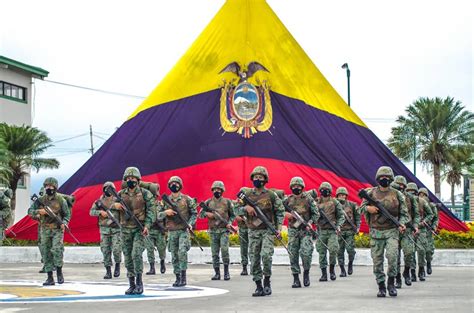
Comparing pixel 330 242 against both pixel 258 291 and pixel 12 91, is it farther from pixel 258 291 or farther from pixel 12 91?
pixel 12 91

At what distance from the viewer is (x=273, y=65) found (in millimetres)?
33125

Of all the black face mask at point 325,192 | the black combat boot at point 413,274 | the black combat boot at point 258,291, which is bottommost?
the black combat boot at point 413,274

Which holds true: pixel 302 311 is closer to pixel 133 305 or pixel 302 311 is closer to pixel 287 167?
pixel 133 305

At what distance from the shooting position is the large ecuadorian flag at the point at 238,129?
1241 inches

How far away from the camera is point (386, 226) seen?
618 inches

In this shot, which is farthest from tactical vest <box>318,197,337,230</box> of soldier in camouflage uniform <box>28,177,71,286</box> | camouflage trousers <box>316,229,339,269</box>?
soldier in camouflage uniform <box>28,177,71,286</box>

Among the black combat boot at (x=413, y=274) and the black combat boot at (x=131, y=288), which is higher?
the black combat boot at (x=131, y=288)

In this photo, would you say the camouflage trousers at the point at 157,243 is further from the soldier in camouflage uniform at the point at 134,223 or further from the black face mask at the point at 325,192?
the soldier in camouflage uniform at the point at 134,223

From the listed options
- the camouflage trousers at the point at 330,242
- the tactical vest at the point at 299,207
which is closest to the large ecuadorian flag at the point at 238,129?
the camouflage trousers at the point at 330,242

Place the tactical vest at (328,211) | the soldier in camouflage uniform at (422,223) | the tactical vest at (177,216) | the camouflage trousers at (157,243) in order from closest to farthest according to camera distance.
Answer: the tactical vest at (177,216) → the soldier in camouflage uniform at (422,223) → the tactical vest at (328,211) → the camouflage trousers at (157,243)

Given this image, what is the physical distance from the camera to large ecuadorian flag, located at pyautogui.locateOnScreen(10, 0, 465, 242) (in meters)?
31.5

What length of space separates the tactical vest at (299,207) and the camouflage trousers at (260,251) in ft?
6.73

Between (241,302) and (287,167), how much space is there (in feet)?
56.2

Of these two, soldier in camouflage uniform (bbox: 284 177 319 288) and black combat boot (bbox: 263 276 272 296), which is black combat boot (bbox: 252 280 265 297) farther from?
soldier in camouflage uniform (bbox: 284 177 319 288)
